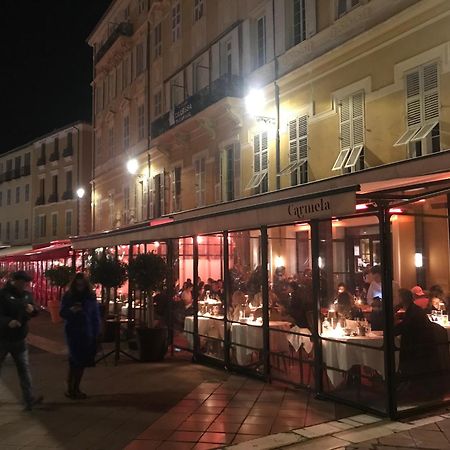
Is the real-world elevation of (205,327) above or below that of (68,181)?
below

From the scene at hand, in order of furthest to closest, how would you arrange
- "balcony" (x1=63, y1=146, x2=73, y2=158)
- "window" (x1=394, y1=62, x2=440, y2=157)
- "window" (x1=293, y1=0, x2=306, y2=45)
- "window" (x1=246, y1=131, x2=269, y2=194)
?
"balcony" (x1=63, y1=146, x2=73, y2=158) < "window" (x1=246, y1=131, x2=269, y2=194) < "window" (x1=293, y1=0, x2=306, y2=45) < "window" (x1=394, y1=62, x2=440, y2=157)

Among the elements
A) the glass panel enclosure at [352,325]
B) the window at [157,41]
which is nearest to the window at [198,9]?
the window at [157,41]

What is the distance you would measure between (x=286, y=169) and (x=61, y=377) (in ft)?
26.8

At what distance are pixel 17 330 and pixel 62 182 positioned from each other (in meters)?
35.2

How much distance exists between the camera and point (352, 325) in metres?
7.62

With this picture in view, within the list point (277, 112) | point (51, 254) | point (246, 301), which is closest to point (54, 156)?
point (51, 254)

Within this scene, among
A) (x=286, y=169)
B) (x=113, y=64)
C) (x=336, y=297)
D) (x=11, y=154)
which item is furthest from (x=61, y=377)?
(x=11, y=154)

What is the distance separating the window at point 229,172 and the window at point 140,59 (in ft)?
28.8

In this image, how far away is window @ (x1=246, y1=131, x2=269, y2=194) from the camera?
51.8ft

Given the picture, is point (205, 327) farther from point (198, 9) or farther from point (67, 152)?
point (67, 152)

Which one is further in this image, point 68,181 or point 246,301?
point 68,181

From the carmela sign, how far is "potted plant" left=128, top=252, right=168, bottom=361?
410 cm

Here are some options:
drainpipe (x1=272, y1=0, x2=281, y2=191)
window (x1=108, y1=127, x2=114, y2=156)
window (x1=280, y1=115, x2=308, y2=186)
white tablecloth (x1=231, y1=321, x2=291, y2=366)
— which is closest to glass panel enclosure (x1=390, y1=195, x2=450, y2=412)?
white tablecloth (x1=231, y1=321, x2=291, y2=366)

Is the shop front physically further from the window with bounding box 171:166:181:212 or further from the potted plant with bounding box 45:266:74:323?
the window with bounding box 171:166:181:212
